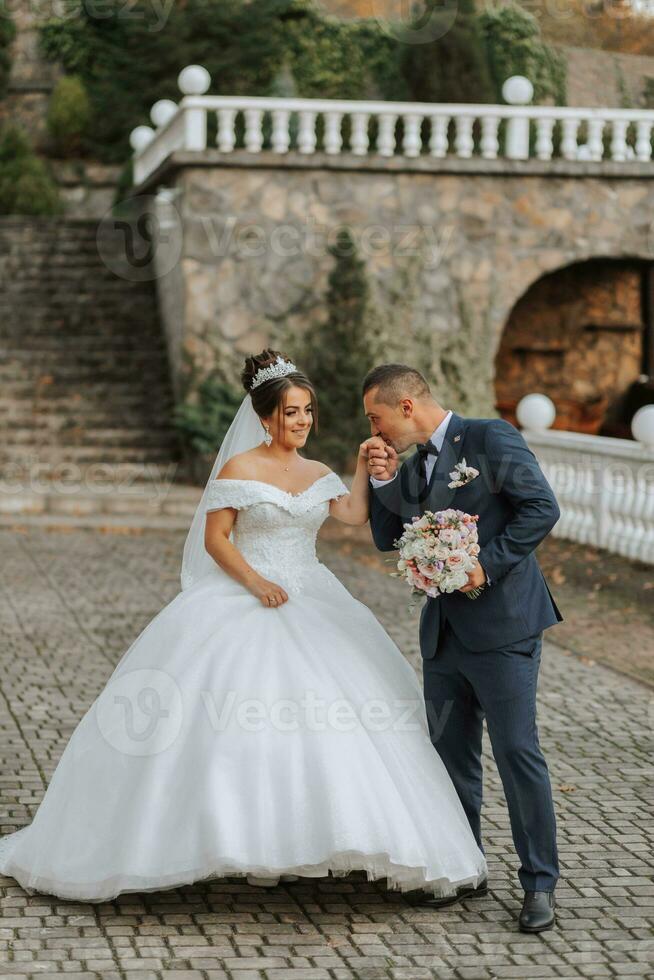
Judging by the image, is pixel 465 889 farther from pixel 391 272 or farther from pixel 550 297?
pixel 550 297

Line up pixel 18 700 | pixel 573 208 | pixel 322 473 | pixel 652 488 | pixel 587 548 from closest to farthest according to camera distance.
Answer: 1. pixel 322 473
2. pixel 18 700
3. pixel 652 488
4. pixel 587 548
5. pixel 573 208

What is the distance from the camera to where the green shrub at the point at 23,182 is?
73.9ft

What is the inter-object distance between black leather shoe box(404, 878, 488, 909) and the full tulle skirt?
0.11 m

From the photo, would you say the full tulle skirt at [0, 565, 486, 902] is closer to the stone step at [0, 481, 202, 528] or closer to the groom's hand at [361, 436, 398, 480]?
the groom's hand at [361, 436, 398, 480]

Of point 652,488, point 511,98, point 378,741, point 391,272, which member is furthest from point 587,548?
point 378,741

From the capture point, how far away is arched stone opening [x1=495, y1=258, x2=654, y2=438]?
20.3 meters

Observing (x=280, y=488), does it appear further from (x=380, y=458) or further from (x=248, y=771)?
(x=248, y=771)

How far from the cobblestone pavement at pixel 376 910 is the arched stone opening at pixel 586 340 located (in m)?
13.2

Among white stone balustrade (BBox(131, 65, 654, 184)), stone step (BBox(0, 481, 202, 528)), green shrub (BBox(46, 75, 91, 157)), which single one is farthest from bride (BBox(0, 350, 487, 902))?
green shrub (BBox(46, 75, 91, 157))

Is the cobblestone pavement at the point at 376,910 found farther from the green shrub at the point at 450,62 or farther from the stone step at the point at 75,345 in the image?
the green shrub at the point at 450,62

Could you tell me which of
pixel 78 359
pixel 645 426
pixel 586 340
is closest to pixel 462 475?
pixel 645 426

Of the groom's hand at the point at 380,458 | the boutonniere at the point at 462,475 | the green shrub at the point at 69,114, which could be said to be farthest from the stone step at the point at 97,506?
the green shrub at the point at 69,114

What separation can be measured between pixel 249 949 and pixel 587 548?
8.63 m

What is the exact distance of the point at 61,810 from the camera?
176 inches
